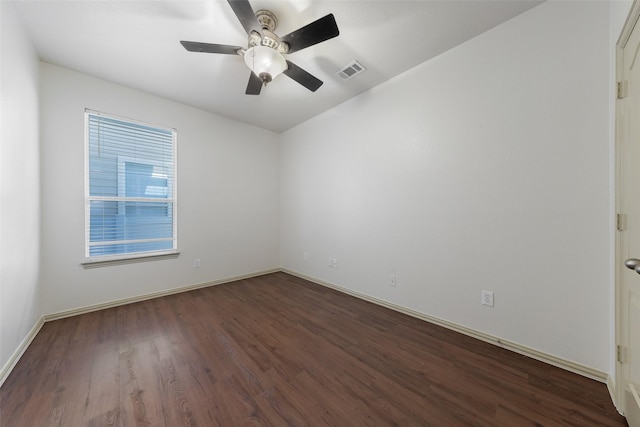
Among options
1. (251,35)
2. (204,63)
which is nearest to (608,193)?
(251,35)

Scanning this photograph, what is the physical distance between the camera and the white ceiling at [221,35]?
5.72 feet

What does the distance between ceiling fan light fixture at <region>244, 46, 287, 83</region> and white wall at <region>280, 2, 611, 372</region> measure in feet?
4.72

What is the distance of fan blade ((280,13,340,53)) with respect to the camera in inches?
59.1

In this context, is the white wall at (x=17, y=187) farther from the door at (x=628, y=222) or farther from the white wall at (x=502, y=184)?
the door at (x=628, y=222)

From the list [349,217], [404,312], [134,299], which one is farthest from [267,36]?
[134,299]

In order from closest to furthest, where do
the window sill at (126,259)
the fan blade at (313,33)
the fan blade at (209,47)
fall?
the fan blade at (313,33), the fan blade at (209,47), the window sill at (126,259)

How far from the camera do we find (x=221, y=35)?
201 centimetres

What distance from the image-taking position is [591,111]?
1552mm

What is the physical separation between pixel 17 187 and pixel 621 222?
13.6 ft

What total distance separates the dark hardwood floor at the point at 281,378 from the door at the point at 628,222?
0.27 m

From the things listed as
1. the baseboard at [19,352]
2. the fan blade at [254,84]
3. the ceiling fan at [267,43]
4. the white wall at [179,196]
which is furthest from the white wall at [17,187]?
the fan blade at [254,84]

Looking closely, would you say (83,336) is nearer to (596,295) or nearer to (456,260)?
(456,260)

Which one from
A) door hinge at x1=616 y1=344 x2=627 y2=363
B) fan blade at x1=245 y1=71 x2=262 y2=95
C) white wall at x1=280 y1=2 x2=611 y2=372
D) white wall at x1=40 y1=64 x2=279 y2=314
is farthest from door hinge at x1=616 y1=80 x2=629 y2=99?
white wall at x1=40 y1=64 x2=279 y2=314

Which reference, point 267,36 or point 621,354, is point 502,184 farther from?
point 267,36
